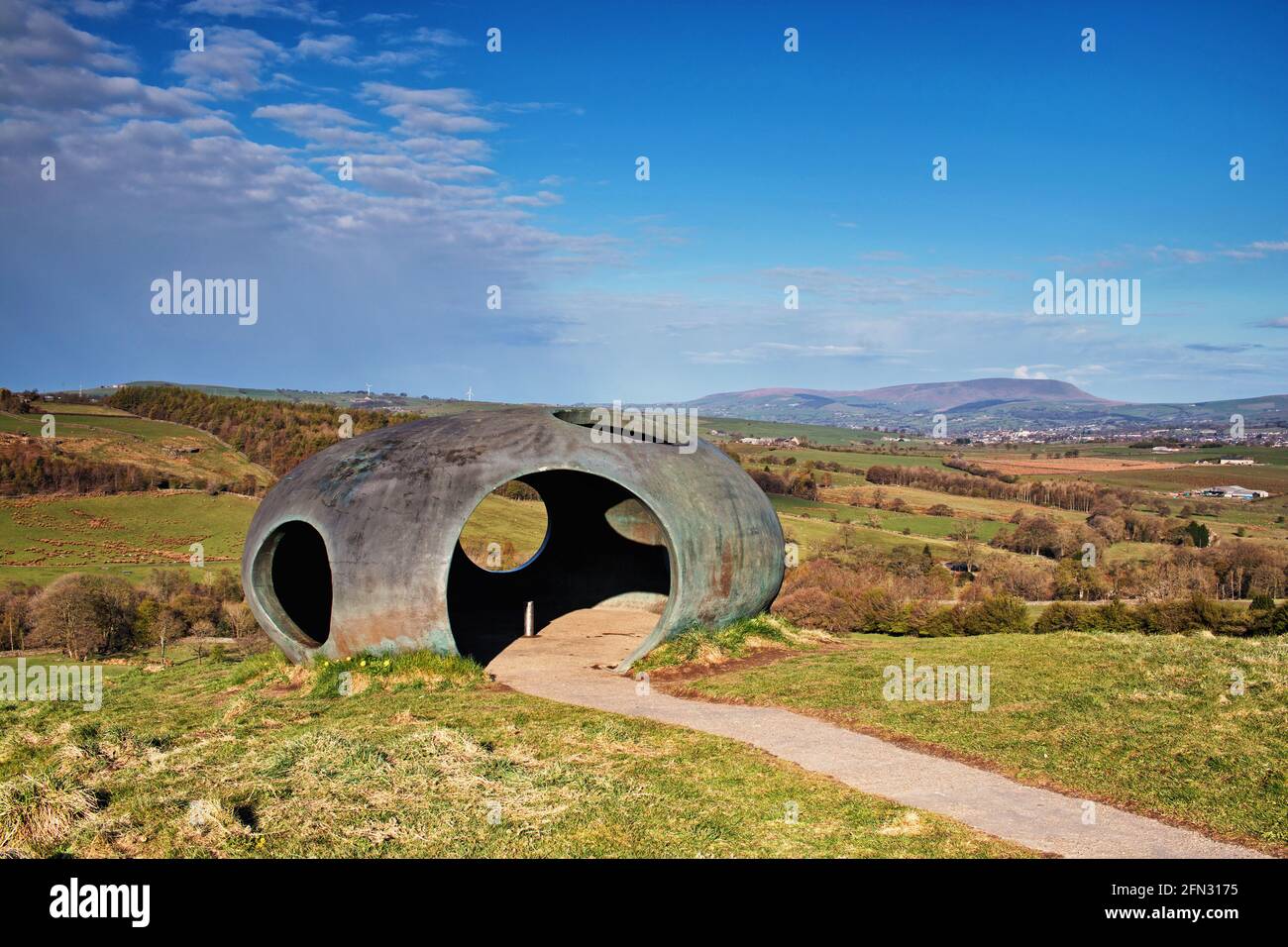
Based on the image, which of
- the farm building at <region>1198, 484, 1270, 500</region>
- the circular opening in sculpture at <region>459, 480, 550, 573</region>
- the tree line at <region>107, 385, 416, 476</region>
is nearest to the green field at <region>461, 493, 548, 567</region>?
the circular opening in sculpture at <region>459, 480, 550, 573</region>

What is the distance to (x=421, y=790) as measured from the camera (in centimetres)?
980

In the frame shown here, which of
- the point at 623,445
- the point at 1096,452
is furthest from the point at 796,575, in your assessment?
the point at 1096,452

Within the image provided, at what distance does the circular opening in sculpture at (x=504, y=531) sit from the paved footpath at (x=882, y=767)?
92.5ft

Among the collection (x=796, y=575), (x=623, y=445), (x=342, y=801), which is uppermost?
(x=623, y=445)

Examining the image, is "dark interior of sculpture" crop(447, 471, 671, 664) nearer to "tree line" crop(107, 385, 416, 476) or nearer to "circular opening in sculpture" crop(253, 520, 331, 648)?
"circular opening in sculpture" crop(253, 520, 331, 648)

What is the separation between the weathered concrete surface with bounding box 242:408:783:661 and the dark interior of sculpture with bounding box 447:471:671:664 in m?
2.75

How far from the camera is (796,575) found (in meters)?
45.5

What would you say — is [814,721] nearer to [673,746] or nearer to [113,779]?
[673,746]

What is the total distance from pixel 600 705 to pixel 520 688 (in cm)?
168
